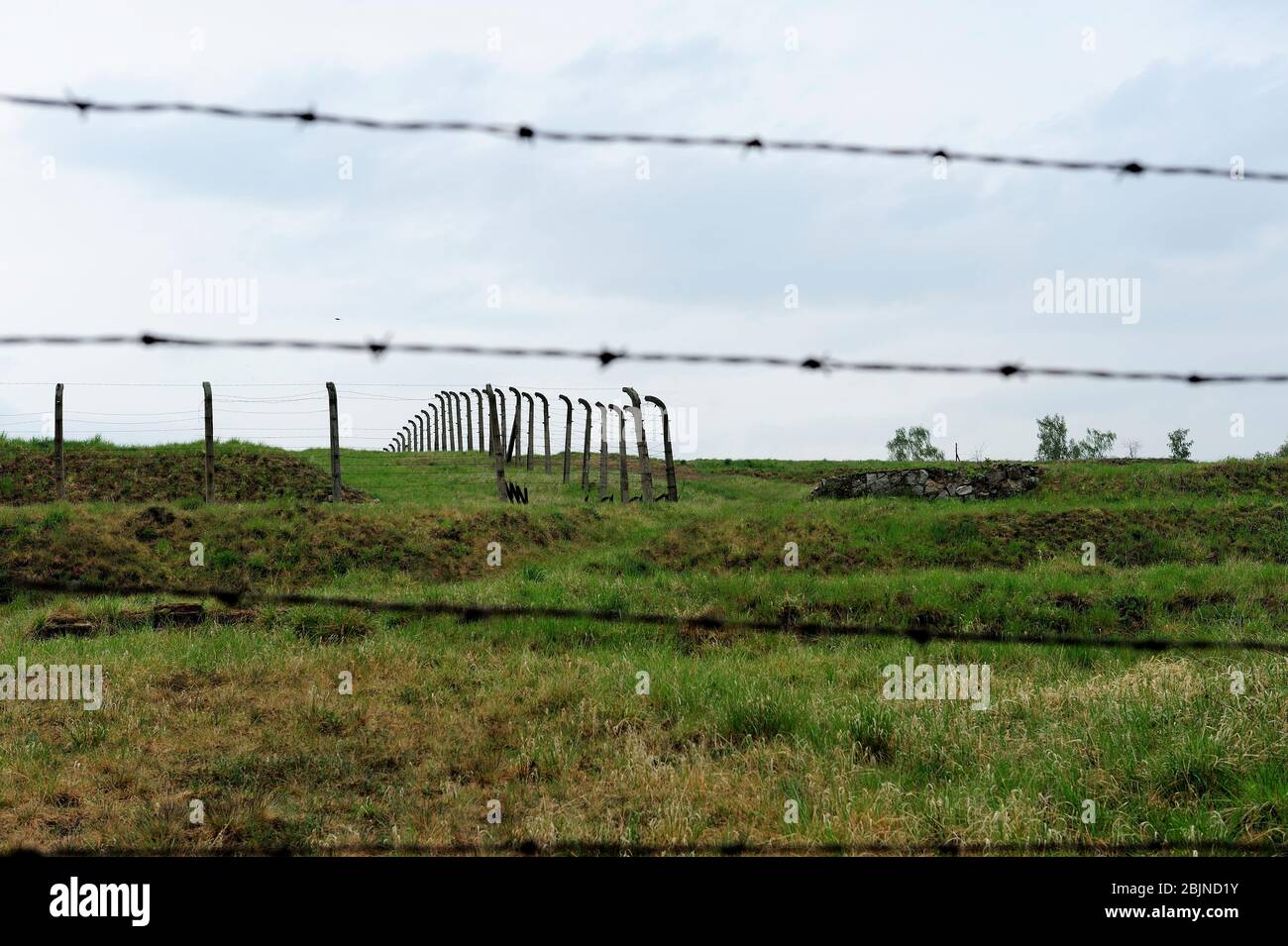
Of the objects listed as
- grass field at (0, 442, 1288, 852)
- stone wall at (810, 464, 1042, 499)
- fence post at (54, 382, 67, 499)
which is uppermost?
fence post at (54, 382, 67, 499)

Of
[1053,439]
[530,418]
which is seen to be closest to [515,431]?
[530,418]

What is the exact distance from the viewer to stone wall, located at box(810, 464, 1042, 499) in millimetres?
21672

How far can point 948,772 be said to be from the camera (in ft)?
19.8

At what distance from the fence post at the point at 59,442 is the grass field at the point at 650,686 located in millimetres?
3180

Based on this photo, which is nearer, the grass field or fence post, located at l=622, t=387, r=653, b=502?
the grass field

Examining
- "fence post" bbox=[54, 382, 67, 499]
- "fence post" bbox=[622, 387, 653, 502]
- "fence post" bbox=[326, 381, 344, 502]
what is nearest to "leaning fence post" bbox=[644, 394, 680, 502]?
"fence post" bbox=[622, 387, 653, 502]

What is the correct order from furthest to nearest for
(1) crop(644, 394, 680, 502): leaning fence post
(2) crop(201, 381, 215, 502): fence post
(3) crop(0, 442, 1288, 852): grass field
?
(1) crop(644, 394, 680, 502): leaning fence post < (2) crop(201, 381, 215, 502): fence post < (3) crop(0, 442, 1288, 852): grass field

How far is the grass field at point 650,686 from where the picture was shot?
5465 millimetres

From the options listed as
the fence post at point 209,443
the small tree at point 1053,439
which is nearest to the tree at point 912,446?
the small tree at point 1053,439

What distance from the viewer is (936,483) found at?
72.1 ft

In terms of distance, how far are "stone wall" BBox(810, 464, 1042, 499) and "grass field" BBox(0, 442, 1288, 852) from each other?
393cm

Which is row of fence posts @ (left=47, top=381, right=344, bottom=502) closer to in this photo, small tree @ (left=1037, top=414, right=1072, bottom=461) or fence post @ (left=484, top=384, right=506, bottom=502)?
fence post @ (left=484, top=384, right=506, bottom=502)

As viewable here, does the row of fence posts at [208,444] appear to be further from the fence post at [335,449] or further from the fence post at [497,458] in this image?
the fence post at [497,458]
